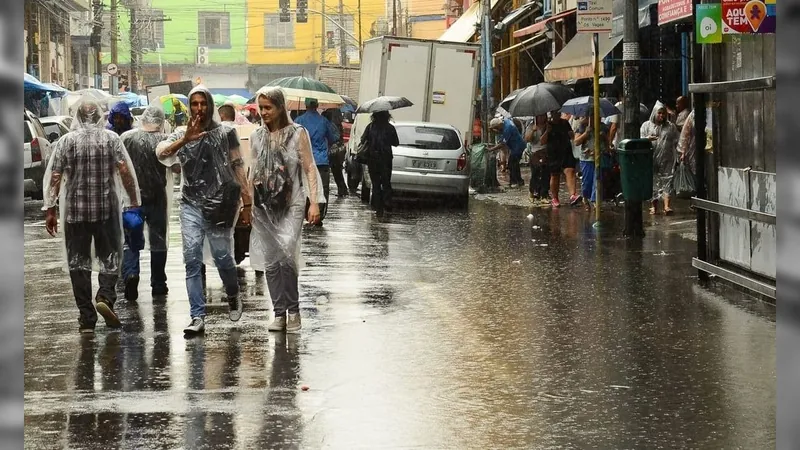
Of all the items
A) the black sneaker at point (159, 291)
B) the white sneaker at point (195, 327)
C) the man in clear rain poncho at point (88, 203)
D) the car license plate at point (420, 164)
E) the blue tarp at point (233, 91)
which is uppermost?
the blue tarp at point (233, 91)

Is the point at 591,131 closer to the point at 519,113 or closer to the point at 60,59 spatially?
the point at 519,113

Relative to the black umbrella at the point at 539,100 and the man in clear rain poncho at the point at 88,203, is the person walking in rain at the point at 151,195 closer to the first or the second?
the man in clear rain poncho at the point at 88,203

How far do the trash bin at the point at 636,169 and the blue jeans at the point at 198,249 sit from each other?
7.96 metres

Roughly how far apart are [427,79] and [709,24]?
Answer: 18037 millimetres

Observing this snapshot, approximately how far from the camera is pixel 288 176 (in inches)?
390

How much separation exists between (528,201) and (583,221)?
5616 mm

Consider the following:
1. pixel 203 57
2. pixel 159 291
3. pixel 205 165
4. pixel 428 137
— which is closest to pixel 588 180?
pixel 428 137

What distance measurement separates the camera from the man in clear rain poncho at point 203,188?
9.83 metres

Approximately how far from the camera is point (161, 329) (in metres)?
10.1

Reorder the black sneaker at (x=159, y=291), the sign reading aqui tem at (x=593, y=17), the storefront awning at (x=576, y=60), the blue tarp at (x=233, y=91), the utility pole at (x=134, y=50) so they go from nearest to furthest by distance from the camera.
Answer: the black sneaker at (x=159, y=291) → the sign reading aqui tem at (x=593, y=17) → the storefront awning at (x=576, y=60) → the utility pole at (x=134, y=50) → the blue tarp at (x=233, y=91)

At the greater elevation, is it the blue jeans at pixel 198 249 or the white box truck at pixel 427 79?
the white box truck at pixel 427 79

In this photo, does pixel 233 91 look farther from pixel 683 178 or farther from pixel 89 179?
pixel 89 179

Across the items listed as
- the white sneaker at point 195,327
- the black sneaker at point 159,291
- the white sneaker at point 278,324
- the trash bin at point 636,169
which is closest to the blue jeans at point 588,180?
the trash bin at point 636,169

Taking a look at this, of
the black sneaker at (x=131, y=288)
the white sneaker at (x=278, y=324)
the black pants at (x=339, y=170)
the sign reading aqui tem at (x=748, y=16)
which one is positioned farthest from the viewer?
the black pants at (x=339, y=170)
